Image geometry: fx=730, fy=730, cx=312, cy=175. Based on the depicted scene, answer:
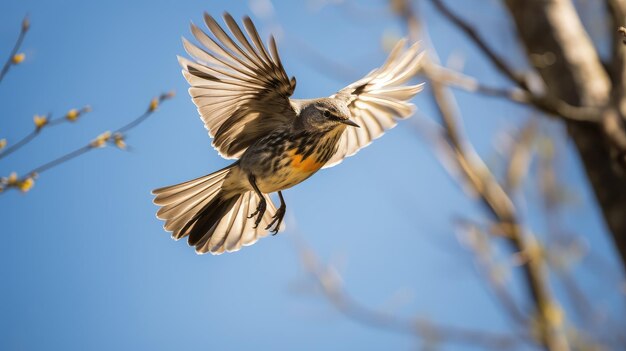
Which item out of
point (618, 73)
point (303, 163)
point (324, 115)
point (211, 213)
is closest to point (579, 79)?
point (618, 73)

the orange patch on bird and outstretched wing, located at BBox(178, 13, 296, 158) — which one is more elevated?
outstretched wing, located at BBox(178, 13, 296, 158)

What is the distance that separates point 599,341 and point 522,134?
284 cm

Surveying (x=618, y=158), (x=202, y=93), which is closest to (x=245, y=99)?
(x=202, y=93)

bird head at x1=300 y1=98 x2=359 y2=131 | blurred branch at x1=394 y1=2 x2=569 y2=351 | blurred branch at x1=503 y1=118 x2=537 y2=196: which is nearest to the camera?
bird head at x1=300 y1=98 x2=359 y2=131

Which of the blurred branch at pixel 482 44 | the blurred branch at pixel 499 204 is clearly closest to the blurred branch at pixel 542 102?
the blurred branch at pixel 482 44

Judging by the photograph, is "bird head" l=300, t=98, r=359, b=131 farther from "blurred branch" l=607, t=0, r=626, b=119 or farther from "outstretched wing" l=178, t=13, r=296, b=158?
"blurred branch" l=607, t=0, r=626, b=119

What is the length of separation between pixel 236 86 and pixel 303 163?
553 mm

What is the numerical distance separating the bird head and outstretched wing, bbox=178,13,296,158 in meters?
0.12

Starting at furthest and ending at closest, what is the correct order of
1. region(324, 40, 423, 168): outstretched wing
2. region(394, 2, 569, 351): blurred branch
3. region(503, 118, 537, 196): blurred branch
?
region(503, 118, 537, 196): blurred branch
region(394, 2, 569, 351): blurred branch
region(324, 40, 423, 168): outstretched wing

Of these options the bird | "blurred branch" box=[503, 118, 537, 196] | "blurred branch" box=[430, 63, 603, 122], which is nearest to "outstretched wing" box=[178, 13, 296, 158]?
the bird

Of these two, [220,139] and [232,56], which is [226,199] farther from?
[232,56]

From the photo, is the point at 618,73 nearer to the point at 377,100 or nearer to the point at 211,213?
the point at 377,100

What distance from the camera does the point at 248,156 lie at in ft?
13.7

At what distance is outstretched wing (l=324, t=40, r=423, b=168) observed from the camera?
416 cm
